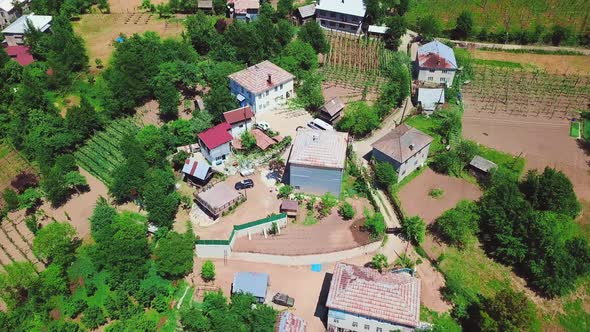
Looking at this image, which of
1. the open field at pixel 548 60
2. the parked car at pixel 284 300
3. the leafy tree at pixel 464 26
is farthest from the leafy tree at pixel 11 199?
the leafy tree at pixel 464 26

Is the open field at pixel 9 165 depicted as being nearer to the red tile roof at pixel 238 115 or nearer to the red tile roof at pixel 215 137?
the red tile roof at pixel 215 137

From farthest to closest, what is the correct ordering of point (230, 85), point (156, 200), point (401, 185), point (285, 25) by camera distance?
point (285, 25)
point (230, 85)
point (401, 185)
point (156, 200)

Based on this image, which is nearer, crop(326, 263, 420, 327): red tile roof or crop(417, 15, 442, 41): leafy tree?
crop(326, 263, 420, 327): red tile roof

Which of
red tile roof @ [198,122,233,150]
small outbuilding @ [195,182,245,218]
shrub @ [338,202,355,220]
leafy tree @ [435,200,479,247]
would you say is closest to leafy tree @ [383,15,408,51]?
red tile roof @ [198,122,233,150]

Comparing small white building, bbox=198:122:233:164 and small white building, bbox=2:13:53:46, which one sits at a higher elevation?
small white building, bbox=2:13:53:46

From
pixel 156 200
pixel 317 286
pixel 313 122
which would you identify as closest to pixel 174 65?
pixel 313 122

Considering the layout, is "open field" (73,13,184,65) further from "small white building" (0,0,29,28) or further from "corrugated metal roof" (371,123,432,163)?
"corrugated metal roof" (371,123,432,163)

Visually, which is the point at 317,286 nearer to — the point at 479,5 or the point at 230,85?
the point at 230,85
